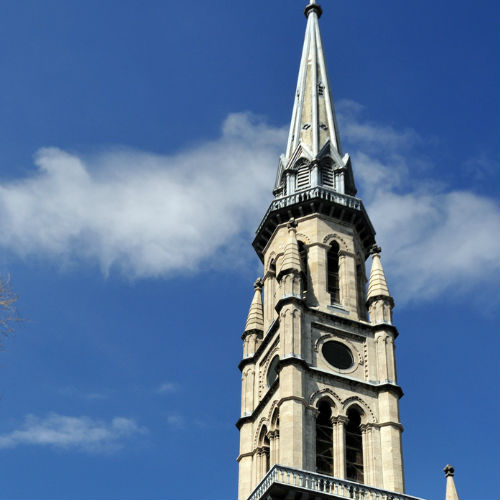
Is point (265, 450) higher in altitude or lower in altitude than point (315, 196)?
lower

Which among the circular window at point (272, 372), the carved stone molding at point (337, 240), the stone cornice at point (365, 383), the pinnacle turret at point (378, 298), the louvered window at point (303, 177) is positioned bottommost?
the stone cornice at point (365, 383)

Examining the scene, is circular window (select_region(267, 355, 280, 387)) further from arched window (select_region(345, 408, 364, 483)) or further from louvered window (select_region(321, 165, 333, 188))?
louvered window (select_region(321, 165, 333, 188))

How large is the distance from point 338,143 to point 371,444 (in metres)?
24.2

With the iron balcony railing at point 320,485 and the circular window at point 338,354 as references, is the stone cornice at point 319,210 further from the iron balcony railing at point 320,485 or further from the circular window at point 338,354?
the iron balcony railing at point 320,485

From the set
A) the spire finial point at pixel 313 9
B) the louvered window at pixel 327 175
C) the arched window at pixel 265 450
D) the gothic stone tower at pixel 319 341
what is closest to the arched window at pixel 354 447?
the gothic stone tower at pixel 319 341

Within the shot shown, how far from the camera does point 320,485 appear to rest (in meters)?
48.1

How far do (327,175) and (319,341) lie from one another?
47.9 feet

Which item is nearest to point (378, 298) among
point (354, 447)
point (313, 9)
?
point (354, 447)

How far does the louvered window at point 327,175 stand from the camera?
66375 mm

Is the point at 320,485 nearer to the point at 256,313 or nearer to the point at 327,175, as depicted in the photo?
the point at 256,313

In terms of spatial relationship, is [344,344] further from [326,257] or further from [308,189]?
[308,189]

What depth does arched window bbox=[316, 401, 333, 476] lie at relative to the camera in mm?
51844

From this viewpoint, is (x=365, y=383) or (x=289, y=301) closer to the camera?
(x=365, y=383)

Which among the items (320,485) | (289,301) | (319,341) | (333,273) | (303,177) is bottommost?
(320,485)
